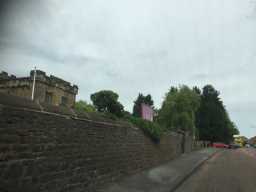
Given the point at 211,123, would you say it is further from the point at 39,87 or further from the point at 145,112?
the point at 145,112

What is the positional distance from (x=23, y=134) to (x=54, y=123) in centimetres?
93

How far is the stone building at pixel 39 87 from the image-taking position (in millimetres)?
32688

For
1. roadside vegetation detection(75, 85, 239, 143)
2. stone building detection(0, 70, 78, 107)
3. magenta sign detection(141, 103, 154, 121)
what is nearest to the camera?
roadside vegetation detection(75, 85, 239, 143)

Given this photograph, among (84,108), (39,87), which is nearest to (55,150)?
(84,108)

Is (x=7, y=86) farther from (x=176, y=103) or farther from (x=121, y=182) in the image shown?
(x=121, y=182)

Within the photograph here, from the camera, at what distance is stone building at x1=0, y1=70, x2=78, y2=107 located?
32688mm

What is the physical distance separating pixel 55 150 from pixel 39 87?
2925 centimetres

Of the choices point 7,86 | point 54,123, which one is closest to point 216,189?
point 54,123

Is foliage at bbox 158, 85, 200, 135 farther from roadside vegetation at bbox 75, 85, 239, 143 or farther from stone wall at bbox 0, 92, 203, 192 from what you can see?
stone wall at bbox 0, 92, 203, 192

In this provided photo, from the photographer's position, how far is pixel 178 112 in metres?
33.0

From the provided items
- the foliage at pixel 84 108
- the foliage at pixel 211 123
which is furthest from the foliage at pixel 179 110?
the foliage at pixel 211 123

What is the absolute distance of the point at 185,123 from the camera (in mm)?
32312

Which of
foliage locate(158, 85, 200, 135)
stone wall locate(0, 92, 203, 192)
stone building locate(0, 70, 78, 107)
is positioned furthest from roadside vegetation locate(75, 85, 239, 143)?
stone building locate(0, 70, 78, 107)

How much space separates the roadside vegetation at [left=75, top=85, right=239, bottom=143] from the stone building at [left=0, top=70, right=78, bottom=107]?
3.07 meters
